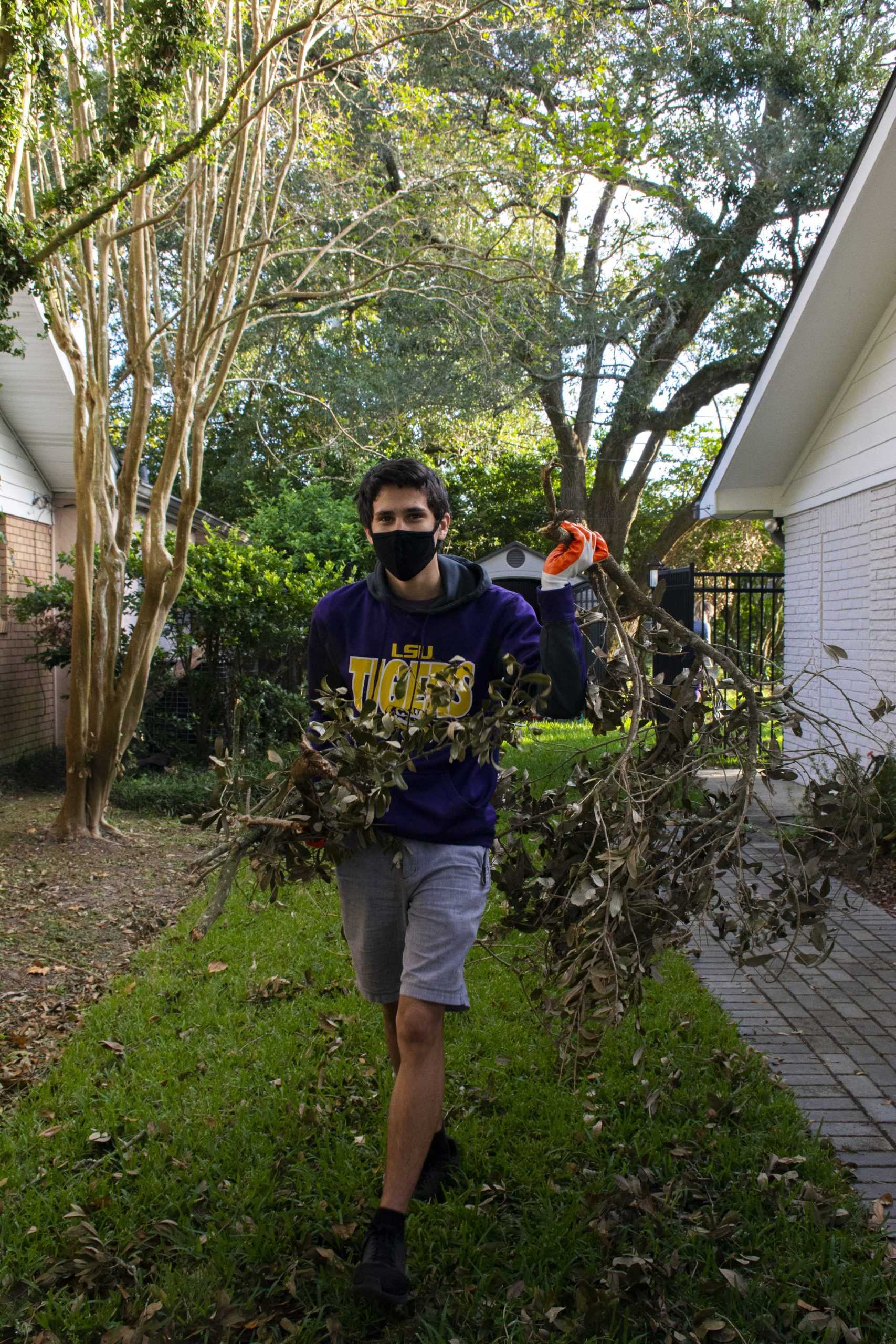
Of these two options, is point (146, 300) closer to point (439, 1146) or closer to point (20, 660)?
point (20, 660)

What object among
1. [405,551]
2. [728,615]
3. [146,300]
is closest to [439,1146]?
[405,551]

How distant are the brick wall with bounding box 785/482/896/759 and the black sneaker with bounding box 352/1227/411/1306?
5.48 metres

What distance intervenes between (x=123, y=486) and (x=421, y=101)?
5.23 metres

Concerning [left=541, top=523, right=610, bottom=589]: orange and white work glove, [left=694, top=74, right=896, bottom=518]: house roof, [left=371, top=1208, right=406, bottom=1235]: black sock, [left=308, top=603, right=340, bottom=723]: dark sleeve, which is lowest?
[left=371, top=1208, right=406, bottom=1235]: black sock

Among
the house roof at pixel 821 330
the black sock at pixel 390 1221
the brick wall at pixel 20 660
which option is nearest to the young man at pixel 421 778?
the black sock at pixel 390 1221

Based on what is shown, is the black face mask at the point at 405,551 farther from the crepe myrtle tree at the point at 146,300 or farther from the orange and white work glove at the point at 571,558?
the crepe myrtle tree at the point at 146,300

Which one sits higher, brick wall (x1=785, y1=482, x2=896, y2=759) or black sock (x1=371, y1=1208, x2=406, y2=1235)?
brick wall (x1=785, y1=482, x2=896, y2=759)

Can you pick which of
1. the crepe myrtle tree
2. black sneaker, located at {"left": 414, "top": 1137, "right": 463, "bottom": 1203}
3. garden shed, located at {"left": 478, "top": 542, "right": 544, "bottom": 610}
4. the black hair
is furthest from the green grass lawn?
garden shed, located at {"left": 478, "top": 542, "right": 544, "bottom": 610}

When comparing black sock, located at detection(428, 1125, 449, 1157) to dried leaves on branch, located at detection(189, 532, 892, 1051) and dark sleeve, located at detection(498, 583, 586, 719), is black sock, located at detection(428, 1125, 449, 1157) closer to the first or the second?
dried leaves on branch, located at detection(189, 532, 892, 1051)

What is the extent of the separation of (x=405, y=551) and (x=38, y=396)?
9.68 m

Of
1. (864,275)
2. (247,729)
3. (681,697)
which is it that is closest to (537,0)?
(864,275)

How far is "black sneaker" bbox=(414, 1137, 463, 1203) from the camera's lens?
10.9 ft

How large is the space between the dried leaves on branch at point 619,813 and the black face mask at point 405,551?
388mm

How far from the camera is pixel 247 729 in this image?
37.6ft
